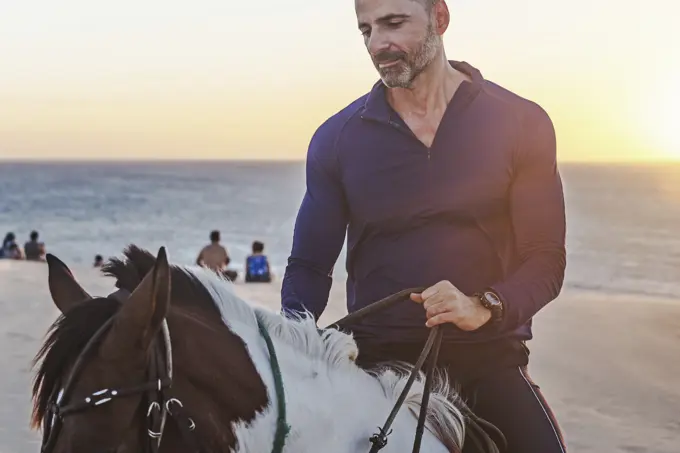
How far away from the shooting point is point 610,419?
9.28 m

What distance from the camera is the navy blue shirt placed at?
260 cm

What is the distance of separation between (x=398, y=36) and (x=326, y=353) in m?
1.00

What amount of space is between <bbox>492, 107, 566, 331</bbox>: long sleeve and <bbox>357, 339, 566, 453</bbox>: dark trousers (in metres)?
0.15

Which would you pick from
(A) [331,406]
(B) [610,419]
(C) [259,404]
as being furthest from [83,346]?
(B) [610,419]

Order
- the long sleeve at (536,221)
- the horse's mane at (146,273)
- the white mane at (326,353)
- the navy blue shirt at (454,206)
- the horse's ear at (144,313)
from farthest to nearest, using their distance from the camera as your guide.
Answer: the navy blue shirt at (454,206) < the long sleeve at (536,221) < the white mane at (326,353) < the horse's mane at (146,273) < the horse's ear at (144,313)

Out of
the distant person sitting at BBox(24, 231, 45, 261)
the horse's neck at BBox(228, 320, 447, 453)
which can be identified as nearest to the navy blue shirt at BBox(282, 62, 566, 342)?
the horse's neck at BBox(228, 320, 447, 453)

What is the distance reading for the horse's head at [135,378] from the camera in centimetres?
160

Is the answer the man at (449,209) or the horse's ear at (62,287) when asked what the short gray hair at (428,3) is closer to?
the man at (449,209)

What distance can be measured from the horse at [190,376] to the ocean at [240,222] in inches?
1067

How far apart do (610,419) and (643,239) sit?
128ft

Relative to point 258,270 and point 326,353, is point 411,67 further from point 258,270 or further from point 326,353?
point 258,270

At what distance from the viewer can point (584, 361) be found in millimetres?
11703

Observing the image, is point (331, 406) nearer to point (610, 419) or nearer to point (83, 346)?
point (83, 346)

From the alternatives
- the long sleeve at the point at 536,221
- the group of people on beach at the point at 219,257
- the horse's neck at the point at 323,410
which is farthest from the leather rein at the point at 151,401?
the group of people on beach at the point at 219,257
